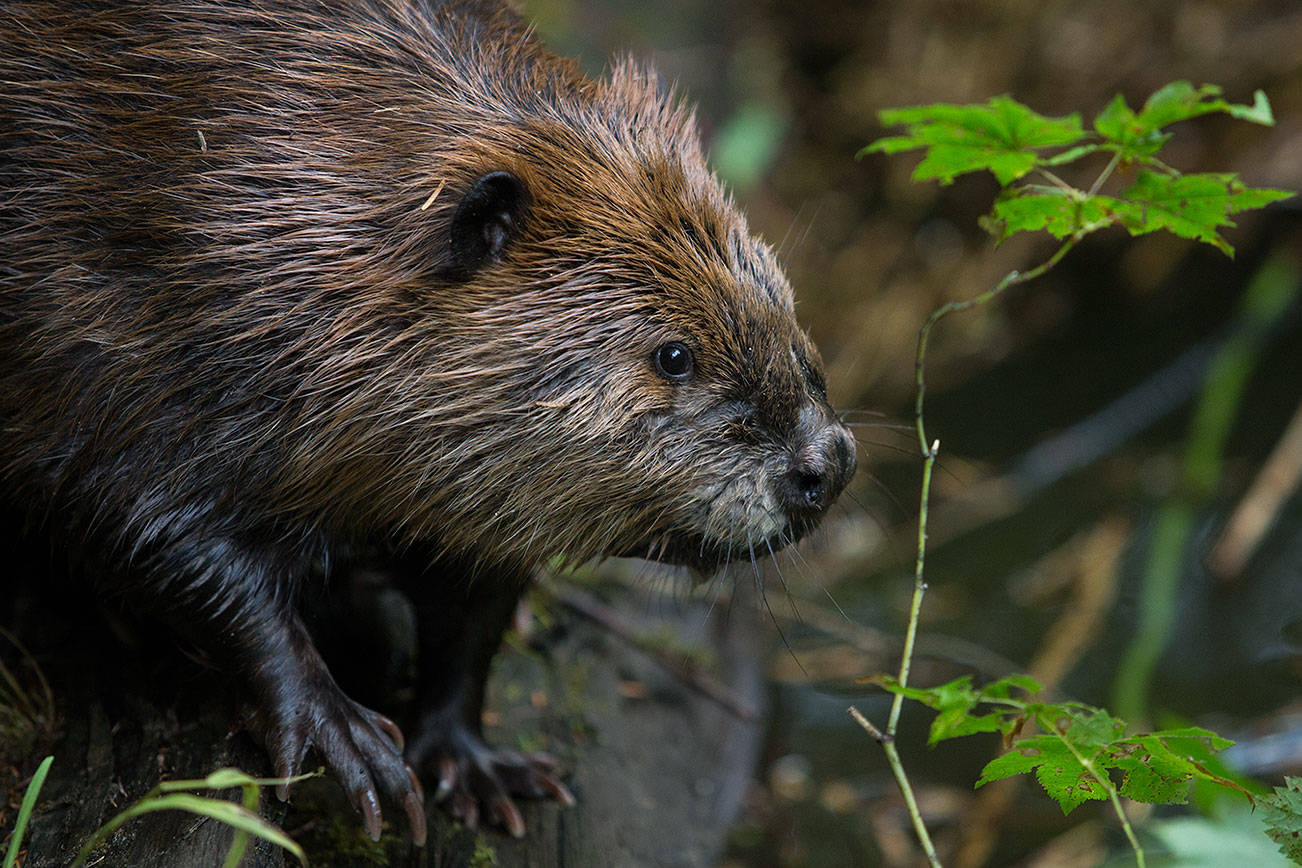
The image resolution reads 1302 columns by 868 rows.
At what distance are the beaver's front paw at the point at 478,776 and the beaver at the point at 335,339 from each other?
1.02 feet

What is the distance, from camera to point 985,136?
252cm

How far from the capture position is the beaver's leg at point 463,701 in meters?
2.75

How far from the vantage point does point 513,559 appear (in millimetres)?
2453

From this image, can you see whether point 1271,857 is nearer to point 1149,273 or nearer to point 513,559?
point 513,559

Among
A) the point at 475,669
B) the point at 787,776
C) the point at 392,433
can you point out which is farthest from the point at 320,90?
the point at 787,776

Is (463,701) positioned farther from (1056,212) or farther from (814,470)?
(1056,212)

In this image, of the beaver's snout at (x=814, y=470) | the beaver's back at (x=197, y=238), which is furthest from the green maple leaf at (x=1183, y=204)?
the beaver's back at (x=197, y=238)

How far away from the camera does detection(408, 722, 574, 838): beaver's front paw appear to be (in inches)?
109

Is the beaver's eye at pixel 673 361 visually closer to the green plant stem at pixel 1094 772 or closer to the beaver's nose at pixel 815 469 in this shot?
the beaver's nose at pixel 815 469

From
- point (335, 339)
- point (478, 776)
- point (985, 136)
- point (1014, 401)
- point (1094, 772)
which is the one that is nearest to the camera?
point (1094, 772)

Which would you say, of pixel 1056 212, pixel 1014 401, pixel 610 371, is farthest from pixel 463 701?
pixel 1014 401

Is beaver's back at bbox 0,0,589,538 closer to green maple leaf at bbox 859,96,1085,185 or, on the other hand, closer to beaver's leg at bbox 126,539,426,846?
beaver's leg at bbox 126,539,426,846

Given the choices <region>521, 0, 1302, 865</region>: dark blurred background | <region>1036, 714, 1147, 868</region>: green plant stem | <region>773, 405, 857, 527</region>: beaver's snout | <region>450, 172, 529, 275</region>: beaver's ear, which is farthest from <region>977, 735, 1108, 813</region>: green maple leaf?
<region>521, 0, 1302, 865</region>: dark blurred background

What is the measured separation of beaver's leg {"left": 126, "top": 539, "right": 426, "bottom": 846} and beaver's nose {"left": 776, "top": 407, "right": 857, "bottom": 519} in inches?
35.8
